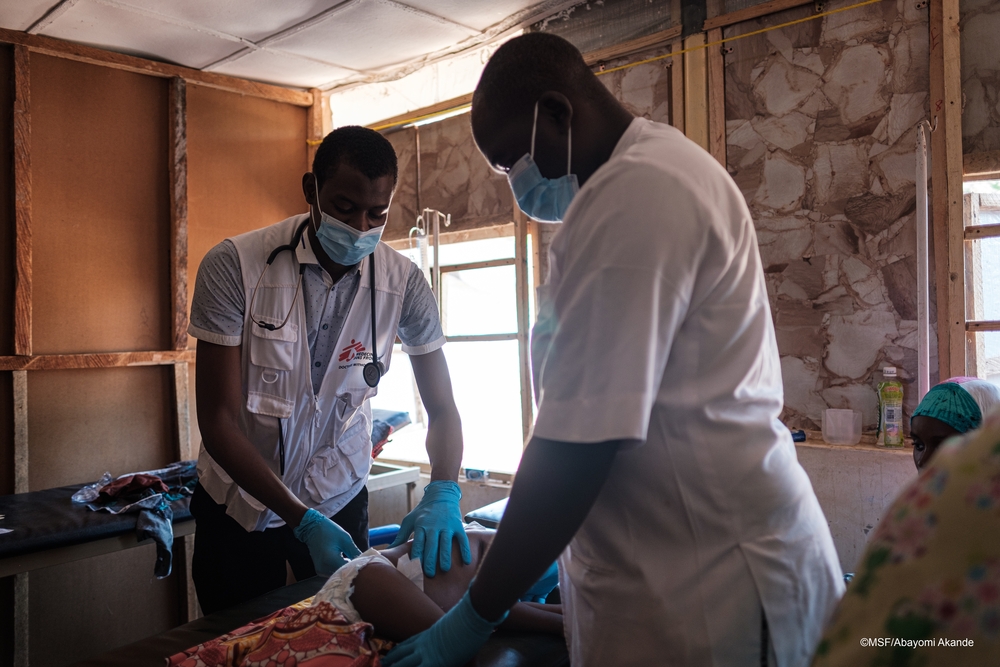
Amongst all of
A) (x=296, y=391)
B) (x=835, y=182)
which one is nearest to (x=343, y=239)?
(x=296, y=391)

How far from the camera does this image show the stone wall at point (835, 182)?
259cm

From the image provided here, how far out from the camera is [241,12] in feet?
10.9

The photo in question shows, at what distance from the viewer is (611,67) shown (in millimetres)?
3340

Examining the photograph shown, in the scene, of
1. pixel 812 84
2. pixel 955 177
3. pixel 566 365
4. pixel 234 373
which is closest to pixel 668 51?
pixel 812 84

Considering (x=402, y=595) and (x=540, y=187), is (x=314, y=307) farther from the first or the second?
(x=540, y=187)

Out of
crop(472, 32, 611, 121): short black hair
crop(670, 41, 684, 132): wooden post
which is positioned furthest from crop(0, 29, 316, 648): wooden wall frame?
crop(670, 41, 684, 132): wooden post

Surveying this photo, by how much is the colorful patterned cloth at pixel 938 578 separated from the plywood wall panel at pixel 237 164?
411 cm

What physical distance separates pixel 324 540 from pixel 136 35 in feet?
10.7

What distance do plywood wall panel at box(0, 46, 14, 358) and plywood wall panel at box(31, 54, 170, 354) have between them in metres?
0.10

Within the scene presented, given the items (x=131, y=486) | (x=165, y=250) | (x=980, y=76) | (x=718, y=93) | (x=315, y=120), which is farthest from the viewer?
(x=315, y=120)

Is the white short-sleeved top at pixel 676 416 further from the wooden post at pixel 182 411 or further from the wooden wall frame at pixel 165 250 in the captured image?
the wooden post at pixel 182 411

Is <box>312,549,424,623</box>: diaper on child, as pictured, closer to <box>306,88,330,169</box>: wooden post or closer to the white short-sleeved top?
the white short-sleeved top

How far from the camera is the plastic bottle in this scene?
8.36 feet

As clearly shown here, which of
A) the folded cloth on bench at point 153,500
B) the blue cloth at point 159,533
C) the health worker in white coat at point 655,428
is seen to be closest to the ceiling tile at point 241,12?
the folded cloth on bench at point 153,500
